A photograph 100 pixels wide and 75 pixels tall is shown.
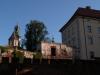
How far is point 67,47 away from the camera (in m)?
48.3

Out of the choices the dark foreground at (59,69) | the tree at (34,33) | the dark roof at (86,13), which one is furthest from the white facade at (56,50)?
the tree at (34,33)

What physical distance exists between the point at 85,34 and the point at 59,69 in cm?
2080

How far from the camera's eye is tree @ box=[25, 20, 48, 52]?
221ft

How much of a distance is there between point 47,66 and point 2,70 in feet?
18.8

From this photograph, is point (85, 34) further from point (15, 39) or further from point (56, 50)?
point (15, 39)

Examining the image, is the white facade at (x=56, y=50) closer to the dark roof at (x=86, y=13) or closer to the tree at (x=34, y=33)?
the dark roof at (x=86, y=13)

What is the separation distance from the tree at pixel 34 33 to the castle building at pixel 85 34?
16.4m

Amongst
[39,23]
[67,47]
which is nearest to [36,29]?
[39,23]

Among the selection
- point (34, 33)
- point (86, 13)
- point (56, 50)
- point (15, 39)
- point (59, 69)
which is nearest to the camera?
point (59, 69)

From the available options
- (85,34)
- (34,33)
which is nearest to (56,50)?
(85,34)

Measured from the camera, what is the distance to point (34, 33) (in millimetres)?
68625

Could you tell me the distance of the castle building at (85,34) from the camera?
161 ft

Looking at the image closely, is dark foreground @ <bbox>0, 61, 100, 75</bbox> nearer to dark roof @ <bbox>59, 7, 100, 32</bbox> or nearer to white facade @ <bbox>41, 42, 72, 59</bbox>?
white facade @ <bbox>41, 42, 72, 59</bbox>

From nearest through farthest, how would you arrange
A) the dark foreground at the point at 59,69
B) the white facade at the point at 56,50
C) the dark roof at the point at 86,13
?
1. the dark foreground at the point at 59,69
2. the white facade at the point at 56,50
3. the dark roof at the point at 86,13
